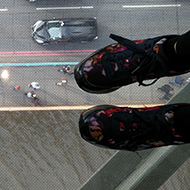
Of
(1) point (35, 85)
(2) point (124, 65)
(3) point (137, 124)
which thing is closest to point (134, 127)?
(3) point (137, 124)

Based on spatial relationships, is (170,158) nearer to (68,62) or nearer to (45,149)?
(45,149)

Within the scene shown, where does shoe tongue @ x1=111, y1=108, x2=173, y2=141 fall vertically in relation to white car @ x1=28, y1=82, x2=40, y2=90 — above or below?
above

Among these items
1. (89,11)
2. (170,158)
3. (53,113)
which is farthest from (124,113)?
(89,11)

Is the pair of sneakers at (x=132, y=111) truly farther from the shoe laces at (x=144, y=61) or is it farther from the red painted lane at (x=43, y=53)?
the red painted lane at (x=43, y=53)

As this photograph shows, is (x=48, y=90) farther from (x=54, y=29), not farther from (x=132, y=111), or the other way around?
(x=132, y=111)

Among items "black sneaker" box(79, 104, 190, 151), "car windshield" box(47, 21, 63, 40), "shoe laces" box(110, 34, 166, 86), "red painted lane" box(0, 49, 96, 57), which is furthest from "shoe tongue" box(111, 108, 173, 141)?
"car windshield" box(47, 21, 63, 40)

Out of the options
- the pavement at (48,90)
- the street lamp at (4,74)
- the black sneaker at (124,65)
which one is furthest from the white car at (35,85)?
the black sneaker at (124,65)

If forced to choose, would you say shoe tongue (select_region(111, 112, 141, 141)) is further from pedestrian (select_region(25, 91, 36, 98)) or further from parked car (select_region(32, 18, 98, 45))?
parked car (select_region(32, 18, 98, 45))
